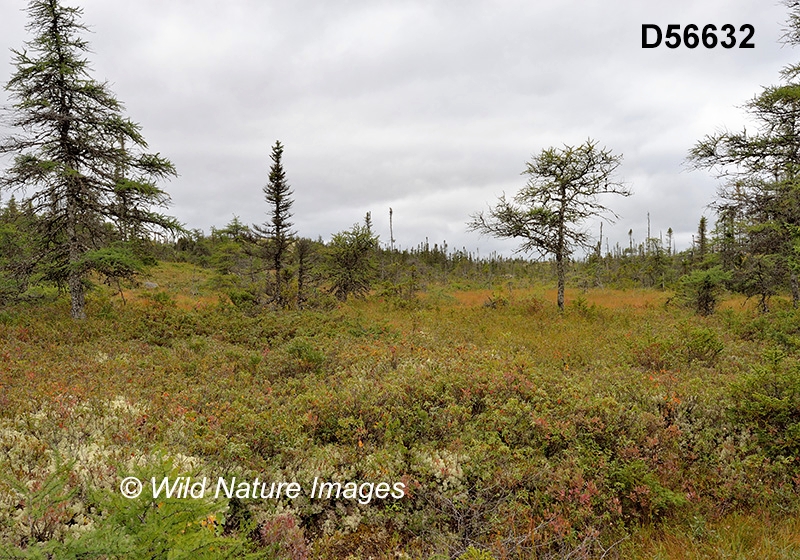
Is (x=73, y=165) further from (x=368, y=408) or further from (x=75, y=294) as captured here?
(x=368, y=408)

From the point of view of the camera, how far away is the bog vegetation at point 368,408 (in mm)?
4316

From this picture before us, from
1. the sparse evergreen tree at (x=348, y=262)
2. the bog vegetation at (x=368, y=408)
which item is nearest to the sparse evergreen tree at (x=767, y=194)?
the bog vegetation at (x=368, y=408)

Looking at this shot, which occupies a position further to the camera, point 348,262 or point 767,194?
point 348,262

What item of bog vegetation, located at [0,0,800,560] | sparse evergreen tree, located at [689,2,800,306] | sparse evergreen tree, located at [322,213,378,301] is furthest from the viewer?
sparse evergreen tree, located at [322,213,378,301]

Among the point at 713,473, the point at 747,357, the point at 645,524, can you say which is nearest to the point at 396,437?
the point at 645,524

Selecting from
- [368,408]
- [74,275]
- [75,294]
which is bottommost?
[368,408]

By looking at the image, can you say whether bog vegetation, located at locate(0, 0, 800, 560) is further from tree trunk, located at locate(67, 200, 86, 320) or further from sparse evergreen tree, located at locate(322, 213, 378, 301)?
sparse evergreen tree, located at locate(322, 213, 378, 301)

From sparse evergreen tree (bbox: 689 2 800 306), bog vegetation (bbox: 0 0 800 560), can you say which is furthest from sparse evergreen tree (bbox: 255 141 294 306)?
sparse evergreen tree (bbox: 689 2 800 306)

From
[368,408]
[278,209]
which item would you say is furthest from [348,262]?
[368,408]

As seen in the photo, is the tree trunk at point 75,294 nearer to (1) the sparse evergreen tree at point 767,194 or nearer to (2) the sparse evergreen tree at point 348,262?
(2) the sparse evergreen tree at point 348,262

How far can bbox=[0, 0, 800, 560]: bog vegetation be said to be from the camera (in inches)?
170

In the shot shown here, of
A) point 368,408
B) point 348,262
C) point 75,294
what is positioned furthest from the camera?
point 348,262

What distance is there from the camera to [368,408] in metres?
6.88

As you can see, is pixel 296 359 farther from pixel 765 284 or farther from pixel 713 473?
pixel 765 284
